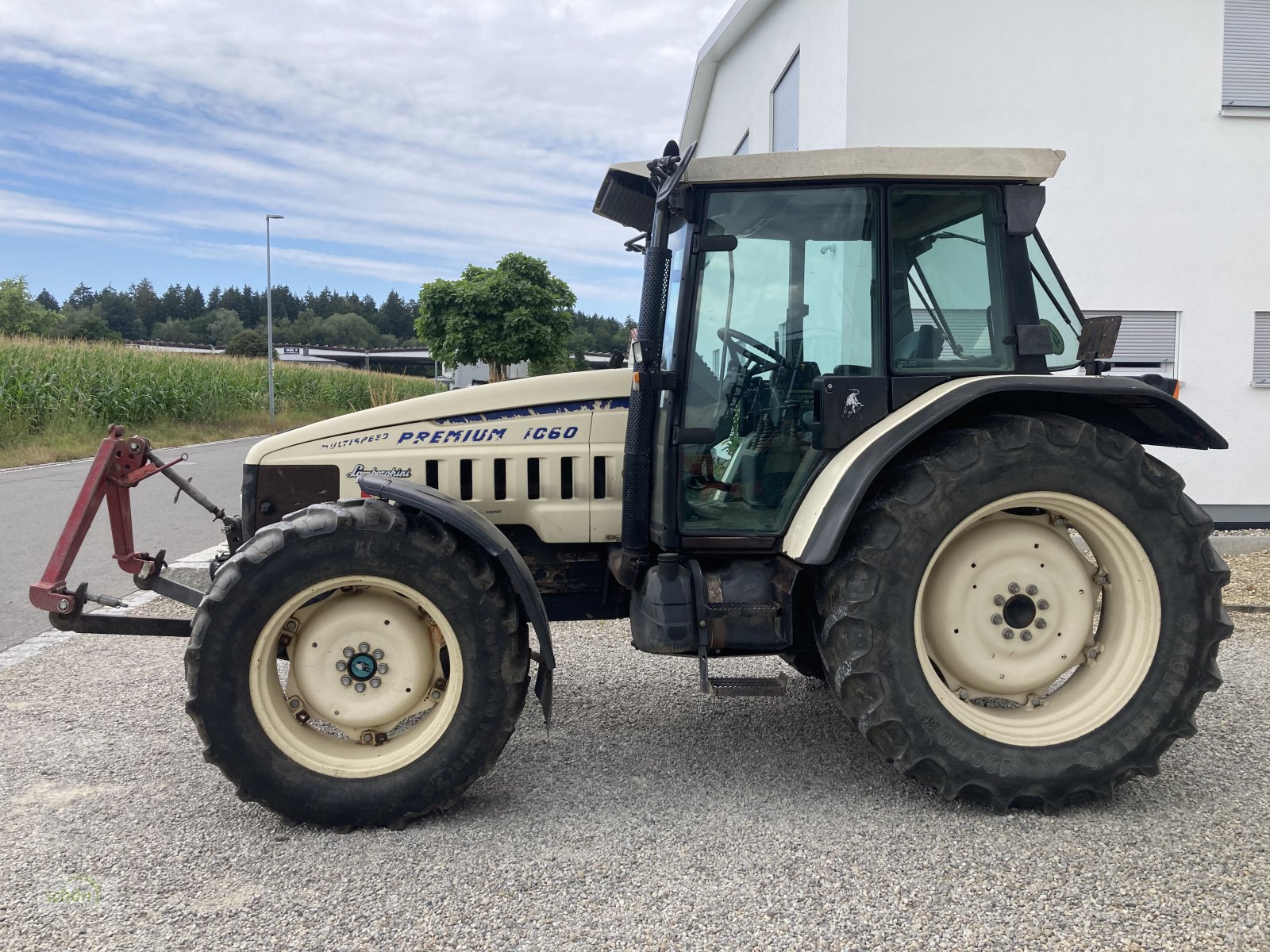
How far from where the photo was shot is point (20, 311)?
70.8 m

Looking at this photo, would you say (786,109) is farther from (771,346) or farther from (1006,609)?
(1006,609)

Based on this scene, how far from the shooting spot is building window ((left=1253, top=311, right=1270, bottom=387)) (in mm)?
10031

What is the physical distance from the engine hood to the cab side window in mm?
1118

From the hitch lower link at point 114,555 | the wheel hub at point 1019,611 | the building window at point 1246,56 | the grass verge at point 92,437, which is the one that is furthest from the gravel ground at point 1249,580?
the grass verge at point 92,437

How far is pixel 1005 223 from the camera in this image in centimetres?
353

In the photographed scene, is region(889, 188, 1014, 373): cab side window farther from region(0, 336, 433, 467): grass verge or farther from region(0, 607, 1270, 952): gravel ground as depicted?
region(0, 336, 433, 467): grass verge

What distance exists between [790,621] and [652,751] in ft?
2.92

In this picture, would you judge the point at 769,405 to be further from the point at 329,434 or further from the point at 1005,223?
the point at 329,434

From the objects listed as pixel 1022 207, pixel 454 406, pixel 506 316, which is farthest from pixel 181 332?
pixel 1022 207

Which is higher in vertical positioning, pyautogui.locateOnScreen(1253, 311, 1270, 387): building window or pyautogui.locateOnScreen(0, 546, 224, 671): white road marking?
pyautogui.locateOnScreen(1253, 311, 1270, 387): building window

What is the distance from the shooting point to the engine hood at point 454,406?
12.2 ft

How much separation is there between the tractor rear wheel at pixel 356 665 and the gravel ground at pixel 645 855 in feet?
0.60

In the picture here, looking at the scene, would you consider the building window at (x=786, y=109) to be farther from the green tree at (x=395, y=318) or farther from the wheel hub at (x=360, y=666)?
the green tree at (x=395, y=318)

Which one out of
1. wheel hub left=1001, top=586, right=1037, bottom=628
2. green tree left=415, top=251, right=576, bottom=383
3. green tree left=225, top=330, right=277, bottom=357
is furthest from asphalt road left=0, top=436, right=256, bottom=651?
green tree left=225, top=330, right=277, bottom=357
